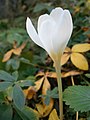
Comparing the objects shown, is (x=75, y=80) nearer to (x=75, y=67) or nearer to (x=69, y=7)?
(x=75, y=67)

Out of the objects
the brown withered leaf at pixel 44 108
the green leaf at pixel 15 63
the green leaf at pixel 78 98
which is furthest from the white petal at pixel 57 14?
the green leaf at pixel 15 63

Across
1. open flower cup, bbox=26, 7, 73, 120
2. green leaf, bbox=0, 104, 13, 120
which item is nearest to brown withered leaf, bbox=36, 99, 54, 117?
green leaf, bbox=0, 104, 13, 120

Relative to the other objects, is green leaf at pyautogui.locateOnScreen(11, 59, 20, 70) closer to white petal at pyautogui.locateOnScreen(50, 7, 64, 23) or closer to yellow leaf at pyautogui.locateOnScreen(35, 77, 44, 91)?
yellow leaf at pyautogui.locateOnScreen(35, 77, 44, 91)

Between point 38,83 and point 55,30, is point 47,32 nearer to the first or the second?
point 55,30

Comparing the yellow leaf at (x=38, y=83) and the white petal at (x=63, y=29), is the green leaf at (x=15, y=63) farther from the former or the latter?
the white petal at (x=63, y=29)

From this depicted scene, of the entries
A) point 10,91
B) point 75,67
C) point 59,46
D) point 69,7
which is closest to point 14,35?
point 69,7

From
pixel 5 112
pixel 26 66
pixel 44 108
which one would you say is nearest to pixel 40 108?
pixel 44 108
